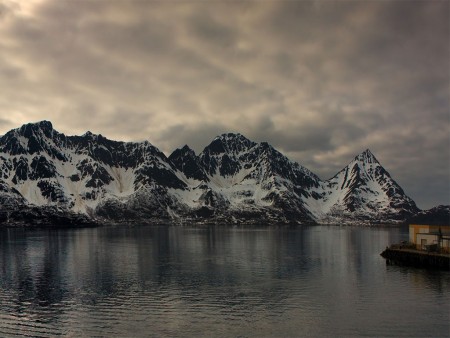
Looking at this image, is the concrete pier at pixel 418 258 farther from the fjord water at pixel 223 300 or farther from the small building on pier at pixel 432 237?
the fjord water at pixel 223 300

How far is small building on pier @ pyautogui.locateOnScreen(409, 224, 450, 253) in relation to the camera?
381 ft

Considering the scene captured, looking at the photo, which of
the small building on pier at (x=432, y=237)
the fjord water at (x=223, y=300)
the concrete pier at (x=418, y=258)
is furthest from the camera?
the small building on pier at (x=432, y=237)

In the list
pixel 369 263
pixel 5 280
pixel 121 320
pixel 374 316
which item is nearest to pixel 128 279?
pixel 5 280

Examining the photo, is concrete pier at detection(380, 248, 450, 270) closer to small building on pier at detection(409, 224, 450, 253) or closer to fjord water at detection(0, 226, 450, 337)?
small building on pier at detection(409, 224, 450, 253)

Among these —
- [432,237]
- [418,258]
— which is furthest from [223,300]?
[432,237]

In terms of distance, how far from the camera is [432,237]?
402ft

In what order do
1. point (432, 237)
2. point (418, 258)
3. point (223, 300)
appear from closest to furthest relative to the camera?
1. point (223, 300)
2. point (418, 258)
3. point (432, 237)

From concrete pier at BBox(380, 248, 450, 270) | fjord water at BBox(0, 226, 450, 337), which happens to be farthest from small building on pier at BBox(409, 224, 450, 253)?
fjord water at BBox(0, 226, 450, 337)

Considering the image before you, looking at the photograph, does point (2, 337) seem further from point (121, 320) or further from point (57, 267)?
point (57, 267)

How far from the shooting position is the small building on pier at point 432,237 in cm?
11625

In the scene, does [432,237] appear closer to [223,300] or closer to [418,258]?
[418,258]

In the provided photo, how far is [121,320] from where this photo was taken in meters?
56.9

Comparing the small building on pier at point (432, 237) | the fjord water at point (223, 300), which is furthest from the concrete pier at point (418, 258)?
the fjord water at point (223, 300)

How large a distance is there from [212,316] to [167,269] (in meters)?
49.6
